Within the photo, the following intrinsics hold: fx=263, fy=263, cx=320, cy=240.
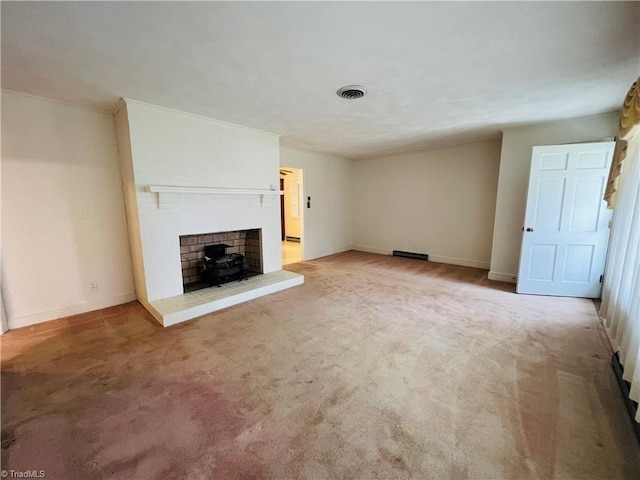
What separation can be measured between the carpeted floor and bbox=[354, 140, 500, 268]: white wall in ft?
7.68

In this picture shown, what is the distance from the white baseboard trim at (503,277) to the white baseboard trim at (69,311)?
548cm

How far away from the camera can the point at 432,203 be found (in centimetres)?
564

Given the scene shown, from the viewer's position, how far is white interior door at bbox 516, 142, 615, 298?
127 inches

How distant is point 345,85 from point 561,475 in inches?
118

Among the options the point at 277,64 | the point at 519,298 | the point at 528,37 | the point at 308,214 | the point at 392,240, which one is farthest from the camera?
the point at 392,240

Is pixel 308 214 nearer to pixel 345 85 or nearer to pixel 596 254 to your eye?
pixel 345 85

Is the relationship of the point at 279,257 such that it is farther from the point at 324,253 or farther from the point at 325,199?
the point at 325,199

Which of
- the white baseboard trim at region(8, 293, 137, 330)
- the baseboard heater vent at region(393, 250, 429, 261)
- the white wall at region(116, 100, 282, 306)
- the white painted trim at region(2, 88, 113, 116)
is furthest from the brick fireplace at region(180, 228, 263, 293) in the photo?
the baseboard heater vent at region(393, 250, 429, 261)

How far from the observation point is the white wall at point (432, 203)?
500cm

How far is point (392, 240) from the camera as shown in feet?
20.9

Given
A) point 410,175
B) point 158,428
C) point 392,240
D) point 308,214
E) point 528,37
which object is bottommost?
point 158,428

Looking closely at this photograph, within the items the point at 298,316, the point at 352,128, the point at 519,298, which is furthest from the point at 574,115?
the point at 298,316

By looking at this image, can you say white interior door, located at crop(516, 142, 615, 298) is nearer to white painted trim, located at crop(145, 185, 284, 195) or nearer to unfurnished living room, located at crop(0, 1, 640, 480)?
unfurnished living room, located at crop(0, 1, 640, 480)
